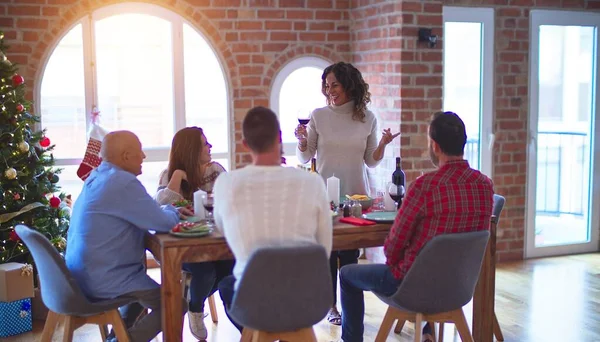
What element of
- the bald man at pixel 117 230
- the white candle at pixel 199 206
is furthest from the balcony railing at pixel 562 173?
the bald man at pixel 117 230

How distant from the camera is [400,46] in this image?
5188 millimetres

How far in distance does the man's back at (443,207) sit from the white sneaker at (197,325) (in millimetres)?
1286

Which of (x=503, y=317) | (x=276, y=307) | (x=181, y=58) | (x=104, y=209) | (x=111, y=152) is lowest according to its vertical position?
(x=503, y=317)

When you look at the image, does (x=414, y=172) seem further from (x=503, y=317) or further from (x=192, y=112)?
(x=192, y=112)

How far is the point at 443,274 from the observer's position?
10.1 ft

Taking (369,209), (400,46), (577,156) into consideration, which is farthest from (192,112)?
(577,156)

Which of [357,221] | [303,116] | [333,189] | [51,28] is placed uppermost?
[51,28]

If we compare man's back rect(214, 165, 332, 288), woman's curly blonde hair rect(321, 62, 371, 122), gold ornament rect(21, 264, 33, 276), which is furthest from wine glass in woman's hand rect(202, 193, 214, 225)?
gold ornament rect(21, 264, 33, 276)

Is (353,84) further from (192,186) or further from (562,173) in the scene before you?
(562,173)

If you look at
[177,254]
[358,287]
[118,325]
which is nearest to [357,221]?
[358,287]

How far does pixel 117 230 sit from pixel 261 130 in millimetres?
849

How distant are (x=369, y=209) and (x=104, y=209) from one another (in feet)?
4.34

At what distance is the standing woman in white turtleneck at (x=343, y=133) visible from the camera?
4.34 meters

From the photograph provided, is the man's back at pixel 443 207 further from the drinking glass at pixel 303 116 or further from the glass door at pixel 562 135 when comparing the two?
the glass door at pixel 562 135
